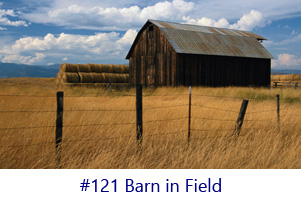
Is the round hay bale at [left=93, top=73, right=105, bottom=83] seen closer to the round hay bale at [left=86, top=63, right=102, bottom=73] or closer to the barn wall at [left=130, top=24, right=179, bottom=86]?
the round hay bale at [left=86, top=63, right=102, bottom=73]

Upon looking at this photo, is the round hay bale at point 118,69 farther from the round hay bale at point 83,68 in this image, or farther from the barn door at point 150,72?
the barn door at point 150,72

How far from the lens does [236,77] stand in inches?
1082

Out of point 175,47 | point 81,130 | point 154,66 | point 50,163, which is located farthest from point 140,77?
point 50,163

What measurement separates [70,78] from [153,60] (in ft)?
29.2

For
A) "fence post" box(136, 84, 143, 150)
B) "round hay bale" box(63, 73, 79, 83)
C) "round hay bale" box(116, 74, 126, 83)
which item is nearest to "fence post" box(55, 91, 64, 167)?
"fence post" box(136, 84, 143, 150)

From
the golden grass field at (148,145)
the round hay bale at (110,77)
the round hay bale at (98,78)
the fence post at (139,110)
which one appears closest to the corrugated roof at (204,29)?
the round hay bale at (110,77)

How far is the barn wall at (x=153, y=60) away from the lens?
24341 millimetres

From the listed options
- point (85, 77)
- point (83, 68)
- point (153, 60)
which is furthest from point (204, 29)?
point (83, 68)

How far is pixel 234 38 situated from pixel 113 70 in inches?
515

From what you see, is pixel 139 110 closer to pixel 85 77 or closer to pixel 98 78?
pixel 85 77

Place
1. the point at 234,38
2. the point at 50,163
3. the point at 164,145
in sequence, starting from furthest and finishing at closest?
the point at 234,38
the point at 164,145
the point at 50,163

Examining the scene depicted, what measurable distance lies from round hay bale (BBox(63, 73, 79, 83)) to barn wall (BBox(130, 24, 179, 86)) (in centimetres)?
562

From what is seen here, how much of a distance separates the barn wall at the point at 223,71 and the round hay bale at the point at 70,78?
36.8 feet

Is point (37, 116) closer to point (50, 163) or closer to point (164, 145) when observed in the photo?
point (50, 163)
